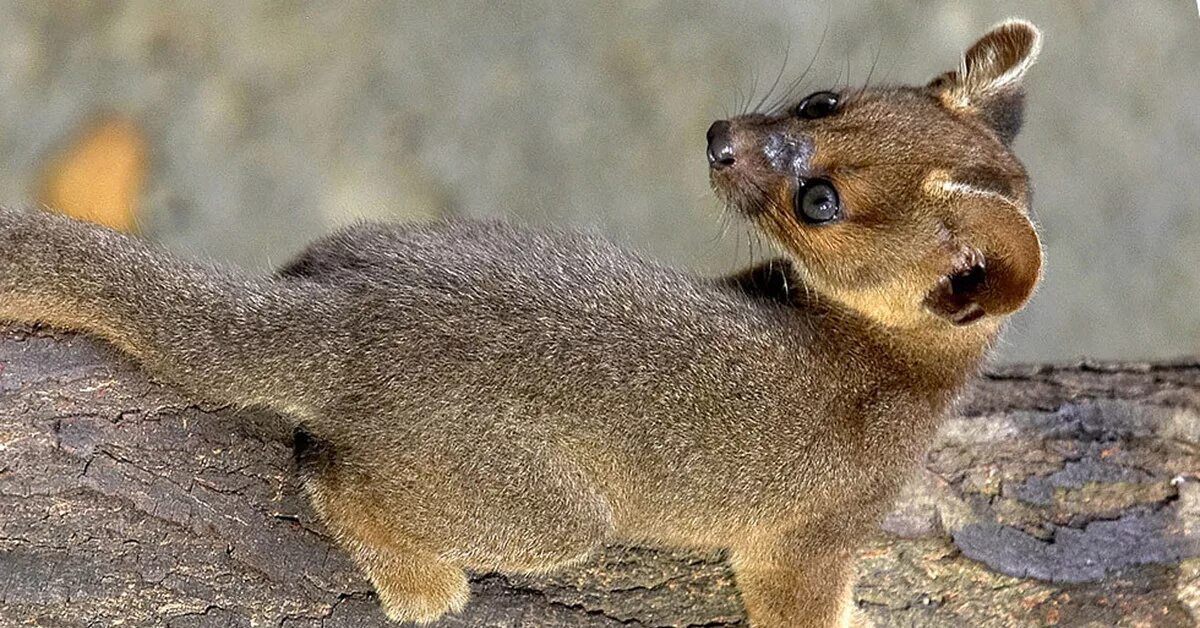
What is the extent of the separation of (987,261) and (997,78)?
778 millimetres

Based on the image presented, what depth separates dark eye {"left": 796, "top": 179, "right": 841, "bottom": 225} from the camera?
9.86ft

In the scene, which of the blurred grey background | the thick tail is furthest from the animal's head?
the blurred grey background

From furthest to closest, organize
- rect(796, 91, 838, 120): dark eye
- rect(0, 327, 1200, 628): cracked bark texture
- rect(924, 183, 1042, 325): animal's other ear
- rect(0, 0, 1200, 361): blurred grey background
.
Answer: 1. rect(0, 0, 1200, 361): blurred grey background
2. rect(796, 91, 838, 120): dark eye
3. rect(0, 327, 1200, 628): cracked bark texture
4. rect(924, 183, 1042, 325): animal's other ear

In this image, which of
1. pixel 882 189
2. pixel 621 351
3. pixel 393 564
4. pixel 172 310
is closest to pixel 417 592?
pixel 393 564

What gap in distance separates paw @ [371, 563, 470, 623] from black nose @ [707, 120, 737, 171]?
48.0 inches

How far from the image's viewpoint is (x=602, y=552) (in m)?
3.00

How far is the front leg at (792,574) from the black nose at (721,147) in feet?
3.19

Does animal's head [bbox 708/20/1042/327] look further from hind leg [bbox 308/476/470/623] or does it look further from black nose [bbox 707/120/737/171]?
hind leg [bbox 308/476/470/623]

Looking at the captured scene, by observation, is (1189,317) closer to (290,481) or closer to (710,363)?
(710,363)

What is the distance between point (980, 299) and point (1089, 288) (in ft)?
10.8

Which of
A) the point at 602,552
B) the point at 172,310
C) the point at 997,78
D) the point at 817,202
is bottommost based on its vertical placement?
the point at 602,552

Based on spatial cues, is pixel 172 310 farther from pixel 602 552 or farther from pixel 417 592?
pixel 602 552

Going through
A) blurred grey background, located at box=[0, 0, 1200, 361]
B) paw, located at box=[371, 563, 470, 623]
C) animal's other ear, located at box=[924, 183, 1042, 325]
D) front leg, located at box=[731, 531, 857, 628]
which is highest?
blurred grey background, located at box=[0, 0, 1200, 361]

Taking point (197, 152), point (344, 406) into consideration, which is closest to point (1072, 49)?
point (197, 152)
